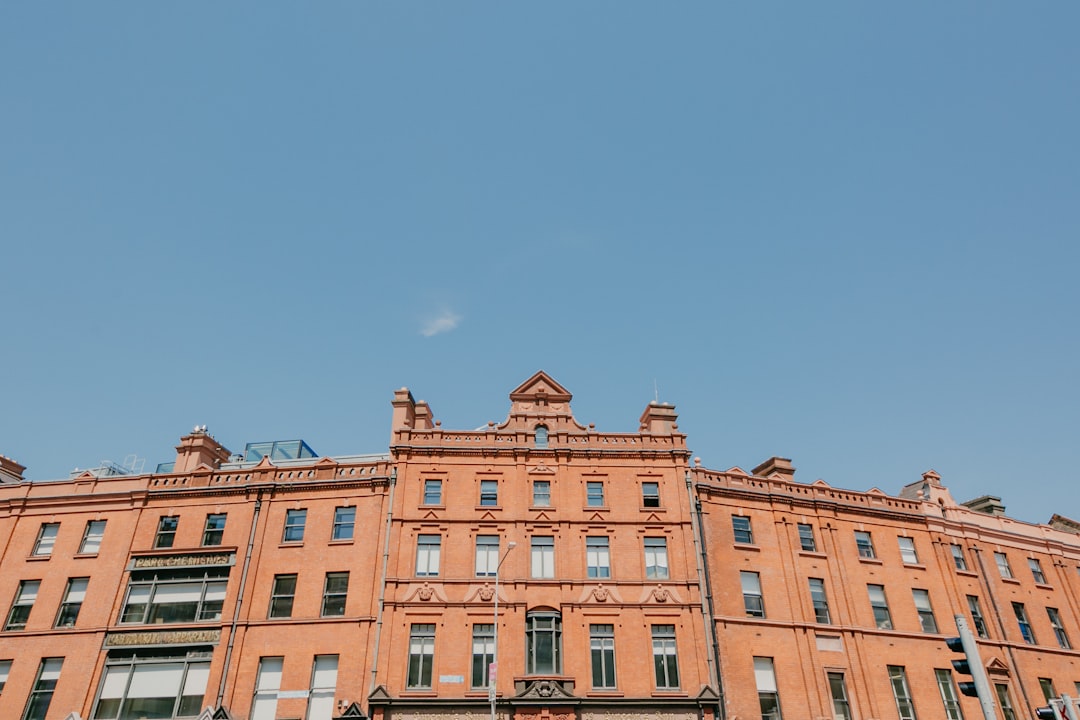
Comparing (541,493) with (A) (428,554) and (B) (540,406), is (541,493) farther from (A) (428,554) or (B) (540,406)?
(A) (428,554)

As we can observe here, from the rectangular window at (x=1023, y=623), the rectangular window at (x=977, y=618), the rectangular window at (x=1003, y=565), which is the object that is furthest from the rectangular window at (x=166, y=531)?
the rectangular window at (x=1023, y=623)

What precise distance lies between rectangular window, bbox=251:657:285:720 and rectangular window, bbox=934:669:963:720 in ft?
105

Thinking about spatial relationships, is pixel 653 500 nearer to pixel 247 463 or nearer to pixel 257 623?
pixel 257 623

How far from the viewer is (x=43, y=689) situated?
35.3 metres

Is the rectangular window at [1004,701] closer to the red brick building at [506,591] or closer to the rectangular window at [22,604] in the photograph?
the red brick building at [506,591]

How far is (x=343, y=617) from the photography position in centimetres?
3588

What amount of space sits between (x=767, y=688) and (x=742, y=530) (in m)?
7.76

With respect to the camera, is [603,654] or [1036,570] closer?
[603,654]

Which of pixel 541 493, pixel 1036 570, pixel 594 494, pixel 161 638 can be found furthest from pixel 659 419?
pixel 161 638

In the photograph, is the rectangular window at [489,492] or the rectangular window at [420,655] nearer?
the rectangular window at [420,655]

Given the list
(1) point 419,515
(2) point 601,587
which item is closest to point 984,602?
(2) point 601,587

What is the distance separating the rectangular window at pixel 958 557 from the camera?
43.1m

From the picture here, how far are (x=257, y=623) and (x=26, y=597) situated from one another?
12435mm

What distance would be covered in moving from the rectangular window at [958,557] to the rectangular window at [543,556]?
23349mm
